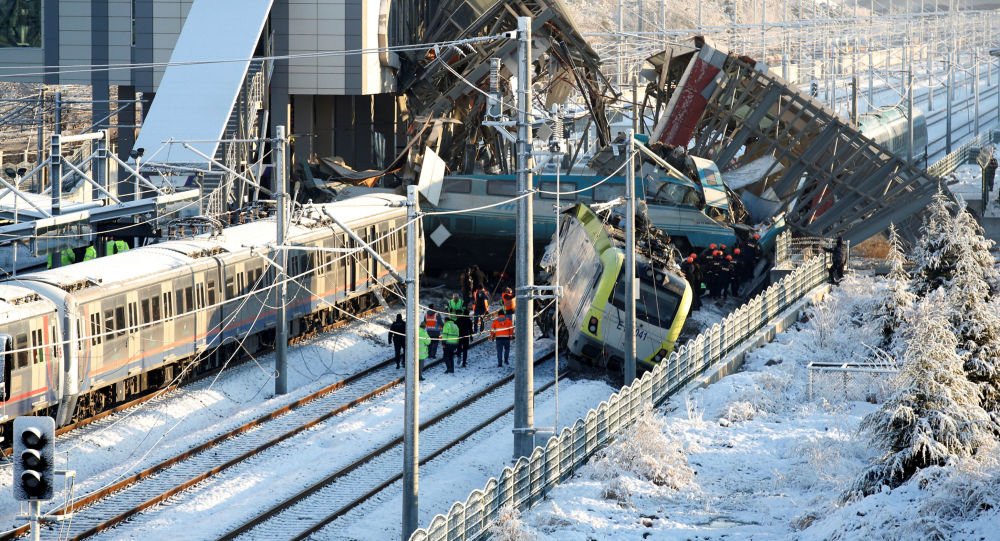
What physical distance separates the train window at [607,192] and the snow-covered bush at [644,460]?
19.3 metres

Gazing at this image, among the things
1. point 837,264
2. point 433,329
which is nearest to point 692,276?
point 837,264

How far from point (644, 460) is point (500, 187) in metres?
21.1

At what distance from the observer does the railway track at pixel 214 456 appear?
21938mm

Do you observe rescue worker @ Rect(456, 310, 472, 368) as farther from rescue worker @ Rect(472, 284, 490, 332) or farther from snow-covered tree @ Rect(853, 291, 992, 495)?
snow-covered tree @ Rect(853, 291, 992, 495)

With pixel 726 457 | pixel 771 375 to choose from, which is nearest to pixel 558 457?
pixel 726 457

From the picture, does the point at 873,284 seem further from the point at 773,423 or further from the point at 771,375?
the point at 773,423

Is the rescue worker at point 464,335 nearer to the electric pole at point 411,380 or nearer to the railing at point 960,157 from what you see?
the electric pole at point 411,380

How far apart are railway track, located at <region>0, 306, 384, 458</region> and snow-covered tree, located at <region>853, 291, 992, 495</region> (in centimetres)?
1321

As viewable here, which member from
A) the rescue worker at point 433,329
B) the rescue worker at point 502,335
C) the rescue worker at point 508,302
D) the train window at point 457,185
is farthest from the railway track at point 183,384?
the train window at point 457,185

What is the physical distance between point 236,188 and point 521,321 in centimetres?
2368

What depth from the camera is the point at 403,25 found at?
53.3 meters

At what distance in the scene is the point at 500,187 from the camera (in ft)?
141

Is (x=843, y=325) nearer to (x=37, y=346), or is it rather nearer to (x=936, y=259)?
(x=936, y=259)

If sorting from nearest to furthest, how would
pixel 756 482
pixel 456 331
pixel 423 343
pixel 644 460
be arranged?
pixel 644 460
pixel 756 482
pixel 423 343
pixel 456 331
